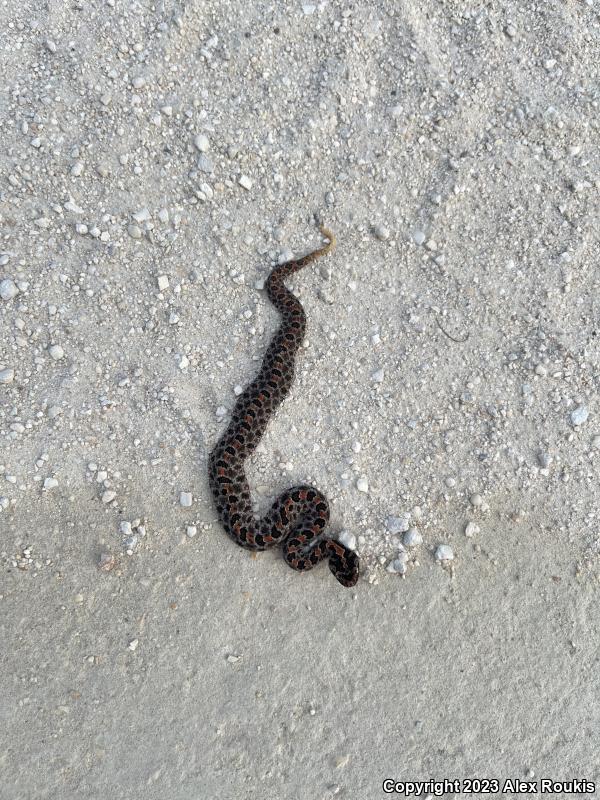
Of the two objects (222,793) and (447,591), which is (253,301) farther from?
(222,793)

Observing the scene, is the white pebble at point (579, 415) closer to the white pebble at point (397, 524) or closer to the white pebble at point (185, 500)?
the white pebble at point (397, 524)

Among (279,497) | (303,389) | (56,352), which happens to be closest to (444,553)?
(279,497)

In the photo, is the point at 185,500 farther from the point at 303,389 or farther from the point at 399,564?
the point at 399,564

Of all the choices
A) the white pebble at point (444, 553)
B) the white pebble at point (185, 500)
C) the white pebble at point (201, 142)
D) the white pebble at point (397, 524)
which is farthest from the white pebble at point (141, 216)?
the white pebble at point (444, 553)

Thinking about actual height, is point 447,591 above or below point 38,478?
above

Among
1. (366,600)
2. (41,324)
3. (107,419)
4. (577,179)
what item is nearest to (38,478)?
(107,419)

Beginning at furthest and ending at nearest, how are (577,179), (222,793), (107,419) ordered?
(577,179) < (107,419) < (222,793)

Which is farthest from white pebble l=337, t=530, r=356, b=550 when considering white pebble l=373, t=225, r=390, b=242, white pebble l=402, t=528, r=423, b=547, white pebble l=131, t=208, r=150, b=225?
white pebble l=131, t=208, r=150, b=225
